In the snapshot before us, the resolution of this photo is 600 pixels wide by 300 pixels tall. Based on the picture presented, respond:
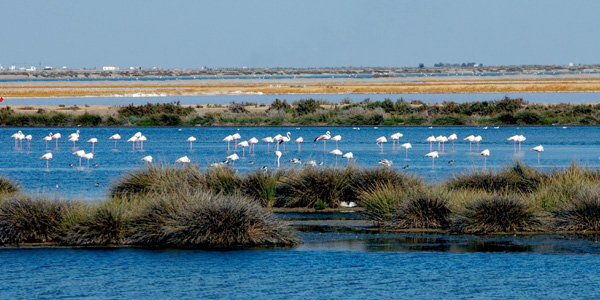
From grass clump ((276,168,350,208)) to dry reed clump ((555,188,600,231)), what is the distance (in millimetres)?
4987

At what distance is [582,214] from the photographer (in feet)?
50.9

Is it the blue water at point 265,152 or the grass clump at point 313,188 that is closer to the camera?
the grass clump at point 313,188

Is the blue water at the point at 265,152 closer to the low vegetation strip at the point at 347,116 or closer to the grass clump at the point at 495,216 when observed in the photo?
the low vegetation strip at the point at 347,116

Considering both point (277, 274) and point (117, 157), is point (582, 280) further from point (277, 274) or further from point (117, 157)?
point (117, 157)

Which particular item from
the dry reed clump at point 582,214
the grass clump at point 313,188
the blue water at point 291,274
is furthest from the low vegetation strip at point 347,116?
the blue water at point 291,274

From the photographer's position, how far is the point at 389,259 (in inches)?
527

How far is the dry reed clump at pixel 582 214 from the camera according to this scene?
1541 cm

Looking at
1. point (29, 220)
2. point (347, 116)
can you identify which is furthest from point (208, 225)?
point (347, 116)

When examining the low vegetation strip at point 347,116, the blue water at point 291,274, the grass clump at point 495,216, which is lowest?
the low vegetation strip at point 347,116

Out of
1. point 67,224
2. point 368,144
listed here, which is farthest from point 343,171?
point 368,144

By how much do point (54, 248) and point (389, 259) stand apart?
18.1 ft

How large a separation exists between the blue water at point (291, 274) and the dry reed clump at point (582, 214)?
2306mm

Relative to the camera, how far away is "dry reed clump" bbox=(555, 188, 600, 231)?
50.5 feet

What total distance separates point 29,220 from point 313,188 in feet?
21.0
